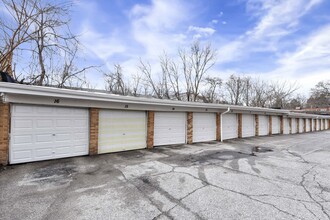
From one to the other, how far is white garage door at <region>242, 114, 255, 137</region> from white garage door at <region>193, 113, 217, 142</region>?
334 cm

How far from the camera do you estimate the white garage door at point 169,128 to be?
8.58 meters

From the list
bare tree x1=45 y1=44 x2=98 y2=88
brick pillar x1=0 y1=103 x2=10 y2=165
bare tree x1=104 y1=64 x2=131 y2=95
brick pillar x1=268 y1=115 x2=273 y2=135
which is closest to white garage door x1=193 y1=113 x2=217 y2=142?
bare tree x1=45 y1=44 x2=98 y2=88

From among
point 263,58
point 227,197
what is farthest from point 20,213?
point 263,58

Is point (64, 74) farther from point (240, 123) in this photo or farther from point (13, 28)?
point (240, 123)

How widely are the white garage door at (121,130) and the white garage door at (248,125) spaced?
8.49 meters

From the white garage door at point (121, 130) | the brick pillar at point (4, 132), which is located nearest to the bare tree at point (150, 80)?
the white garage door at point (121, 130)

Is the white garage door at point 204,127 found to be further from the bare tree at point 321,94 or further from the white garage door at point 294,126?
the bare tree at point 321,94


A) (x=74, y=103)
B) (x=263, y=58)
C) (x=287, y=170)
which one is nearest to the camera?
(x=287, y=170)

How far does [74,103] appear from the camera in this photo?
244 inches

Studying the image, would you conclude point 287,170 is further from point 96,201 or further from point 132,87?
point 132,87

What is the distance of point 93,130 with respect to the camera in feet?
21.7

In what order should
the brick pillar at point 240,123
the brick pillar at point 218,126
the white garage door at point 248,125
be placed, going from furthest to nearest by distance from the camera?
the white garage door at point 248,125 < the brick pillar at point 240,123 < the brick pillar at point 218,126

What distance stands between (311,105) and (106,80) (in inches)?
2114

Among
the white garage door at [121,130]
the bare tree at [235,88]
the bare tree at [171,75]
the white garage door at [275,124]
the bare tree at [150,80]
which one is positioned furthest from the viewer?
the bare tree at [235,88]
